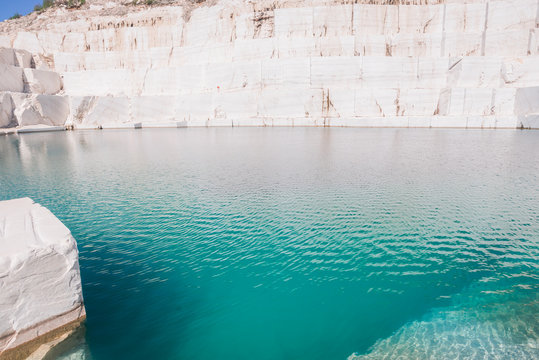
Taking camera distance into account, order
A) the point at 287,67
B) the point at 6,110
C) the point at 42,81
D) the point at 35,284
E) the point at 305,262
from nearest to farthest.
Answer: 1. the point at 35,284
2. the point at 305,262
3. the point at 6,110
4. the point at 287,67
5. the point at 42,81

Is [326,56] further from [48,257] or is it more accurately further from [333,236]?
[48,257]

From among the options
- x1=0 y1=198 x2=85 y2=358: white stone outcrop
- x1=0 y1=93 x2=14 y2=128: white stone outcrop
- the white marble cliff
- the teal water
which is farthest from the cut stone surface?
x1=0 y1=198 x2=85 y2=358: white stone outcrop

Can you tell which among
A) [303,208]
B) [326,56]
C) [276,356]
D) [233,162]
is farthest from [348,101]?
[276,356]

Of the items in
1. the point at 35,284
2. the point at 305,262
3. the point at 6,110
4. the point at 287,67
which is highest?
the point at 287,67

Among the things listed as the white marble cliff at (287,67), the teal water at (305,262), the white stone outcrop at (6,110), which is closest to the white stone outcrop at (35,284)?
the teal water at (305,262)

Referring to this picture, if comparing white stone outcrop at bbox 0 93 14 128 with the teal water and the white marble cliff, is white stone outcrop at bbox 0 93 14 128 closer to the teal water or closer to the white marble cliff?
the white marble cliff

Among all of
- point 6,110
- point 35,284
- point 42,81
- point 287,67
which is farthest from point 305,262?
point 42,81

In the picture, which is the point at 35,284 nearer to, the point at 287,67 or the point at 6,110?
the point at 287,67

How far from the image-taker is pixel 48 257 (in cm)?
221

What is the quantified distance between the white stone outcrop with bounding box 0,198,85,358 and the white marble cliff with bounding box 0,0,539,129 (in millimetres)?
20883

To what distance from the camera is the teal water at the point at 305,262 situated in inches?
97.6

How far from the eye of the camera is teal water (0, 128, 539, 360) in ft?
8.13

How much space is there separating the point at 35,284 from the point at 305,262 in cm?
238

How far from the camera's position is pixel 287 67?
2403 cm
